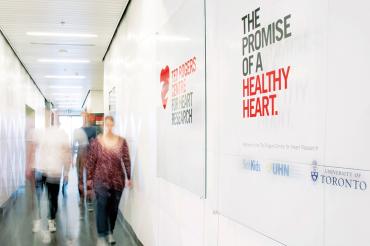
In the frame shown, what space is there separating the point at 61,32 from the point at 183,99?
5898 millimetres

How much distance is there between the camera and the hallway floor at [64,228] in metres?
5.44

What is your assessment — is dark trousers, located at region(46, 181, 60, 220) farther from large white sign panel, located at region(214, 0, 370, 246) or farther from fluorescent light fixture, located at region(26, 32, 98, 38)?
fluorescent light fixture, located at region(26, 32, 98, 38)

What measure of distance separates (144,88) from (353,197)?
3.92 m

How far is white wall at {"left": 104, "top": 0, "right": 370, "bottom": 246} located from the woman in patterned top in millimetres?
1772

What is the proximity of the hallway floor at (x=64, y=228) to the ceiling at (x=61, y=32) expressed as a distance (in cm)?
257

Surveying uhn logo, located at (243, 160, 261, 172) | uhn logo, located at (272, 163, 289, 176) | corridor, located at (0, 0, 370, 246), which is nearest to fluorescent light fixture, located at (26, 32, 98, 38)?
corridor, located at (0, 0, 370, 246)

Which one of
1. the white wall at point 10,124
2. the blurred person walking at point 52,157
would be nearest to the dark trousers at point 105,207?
the blurred person walking at point 52,157

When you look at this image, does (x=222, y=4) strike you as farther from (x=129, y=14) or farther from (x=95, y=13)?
(x=95, y=13)

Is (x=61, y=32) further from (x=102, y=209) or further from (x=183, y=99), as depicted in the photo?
(x=183, y=99)

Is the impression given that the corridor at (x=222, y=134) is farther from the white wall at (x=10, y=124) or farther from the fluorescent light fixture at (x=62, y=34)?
the white wall at (x=10, y=124)

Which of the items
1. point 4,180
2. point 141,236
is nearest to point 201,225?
point 141,236

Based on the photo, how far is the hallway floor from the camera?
544 centimetres

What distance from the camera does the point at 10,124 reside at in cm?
891

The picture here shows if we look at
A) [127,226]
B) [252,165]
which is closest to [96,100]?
[127,226]
